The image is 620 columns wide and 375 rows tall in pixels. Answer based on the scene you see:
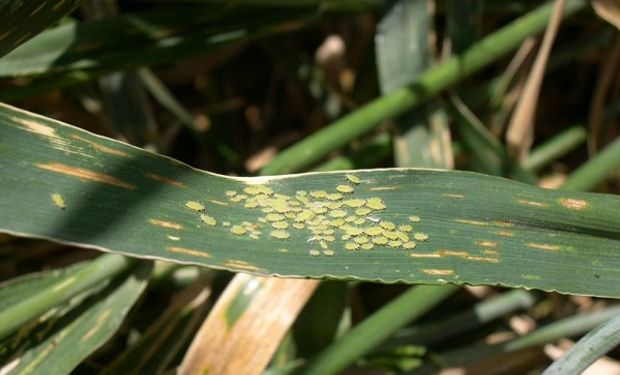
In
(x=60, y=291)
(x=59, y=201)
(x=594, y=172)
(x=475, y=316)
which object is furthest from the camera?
(x=475, y=316)

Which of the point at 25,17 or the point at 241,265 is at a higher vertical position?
the point at 25,17

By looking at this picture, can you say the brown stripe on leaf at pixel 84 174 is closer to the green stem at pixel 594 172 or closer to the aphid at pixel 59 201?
the aphid at pixel 59 201

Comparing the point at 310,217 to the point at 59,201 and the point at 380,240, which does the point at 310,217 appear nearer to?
the point at 380,240

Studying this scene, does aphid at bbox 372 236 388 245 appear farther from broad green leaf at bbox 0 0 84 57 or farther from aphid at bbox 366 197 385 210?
broad green leaf at bbox 0 0 84 57

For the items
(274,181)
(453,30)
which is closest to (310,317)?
(274,181)

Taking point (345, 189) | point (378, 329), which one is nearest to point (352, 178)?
point (345, 189)

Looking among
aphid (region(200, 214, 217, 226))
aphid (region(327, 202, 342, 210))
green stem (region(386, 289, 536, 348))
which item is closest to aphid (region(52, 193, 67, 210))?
aphid (region(200, 214, 217, 226))
